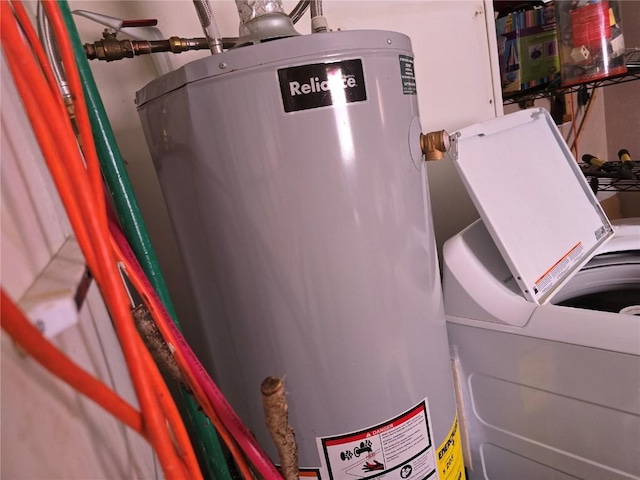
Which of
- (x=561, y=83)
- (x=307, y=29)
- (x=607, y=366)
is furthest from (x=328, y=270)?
(x=561, y=83)

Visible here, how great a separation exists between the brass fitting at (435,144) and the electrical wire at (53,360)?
50 cm

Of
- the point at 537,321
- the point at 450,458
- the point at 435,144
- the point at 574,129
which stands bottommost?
the point at 450,458

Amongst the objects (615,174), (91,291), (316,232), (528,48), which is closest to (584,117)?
(615,174)

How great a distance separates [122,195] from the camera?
513 millimetres

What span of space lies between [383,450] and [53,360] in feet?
1.61

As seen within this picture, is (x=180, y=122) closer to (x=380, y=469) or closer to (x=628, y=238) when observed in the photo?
(x=380, y=469)

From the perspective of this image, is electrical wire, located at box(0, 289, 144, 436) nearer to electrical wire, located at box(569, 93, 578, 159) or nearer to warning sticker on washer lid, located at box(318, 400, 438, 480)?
warning sticker on washer lid, located at box(318, 400, 438, 480)

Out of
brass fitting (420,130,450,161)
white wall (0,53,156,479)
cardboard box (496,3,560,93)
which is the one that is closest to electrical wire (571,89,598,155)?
cardboard box (496,3,560,93)

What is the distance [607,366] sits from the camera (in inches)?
25.6

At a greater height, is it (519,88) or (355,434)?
(519,88)

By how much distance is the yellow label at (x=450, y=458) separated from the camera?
67 cm

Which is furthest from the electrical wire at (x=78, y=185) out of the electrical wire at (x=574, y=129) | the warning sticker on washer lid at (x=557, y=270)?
the electrical wire at (x=574, y=129)

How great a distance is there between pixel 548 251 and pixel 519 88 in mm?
901

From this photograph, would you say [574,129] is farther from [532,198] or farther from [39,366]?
[39,366]
